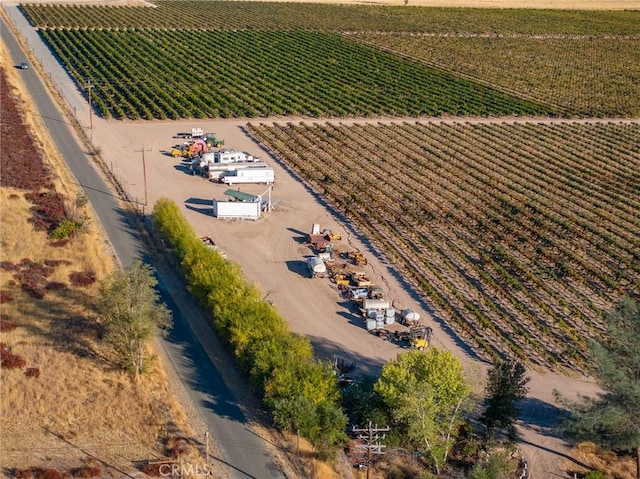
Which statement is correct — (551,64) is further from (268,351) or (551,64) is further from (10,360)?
(10,360)

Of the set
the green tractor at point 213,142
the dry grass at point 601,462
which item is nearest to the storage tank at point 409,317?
the dry grass at point 601,462

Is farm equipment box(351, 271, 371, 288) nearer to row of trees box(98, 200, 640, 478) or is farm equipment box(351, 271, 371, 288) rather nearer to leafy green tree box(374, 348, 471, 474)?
row of trees box(98, 200, 640, 478)

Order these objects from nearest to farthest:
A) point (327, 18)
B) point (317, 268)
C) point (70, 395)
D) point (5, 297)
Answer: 1. point (70, 395)
2. point (5, 297)
3. point (317, 268)
4. point (327, 18)

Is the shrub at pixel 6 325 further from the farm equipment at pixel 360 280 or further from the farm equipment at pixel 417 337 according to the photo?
the farm equipment at pixel 417 337

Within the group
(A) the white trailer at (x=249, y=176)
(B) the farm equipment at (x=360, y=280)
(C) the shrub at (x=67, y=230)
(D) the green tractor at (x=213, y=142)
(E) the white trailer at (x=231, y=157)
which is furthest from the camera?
(D) the green tractor at (x=213, y=142)

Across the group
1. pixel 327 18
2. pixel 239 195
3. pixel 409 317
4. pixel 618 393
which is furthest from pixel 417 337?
pixel 327 18

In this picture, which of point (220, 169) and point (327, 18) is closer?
point (220, 169)

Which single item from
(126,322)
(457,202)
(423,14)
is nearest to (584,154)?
(457,202)
